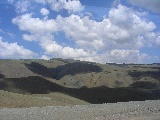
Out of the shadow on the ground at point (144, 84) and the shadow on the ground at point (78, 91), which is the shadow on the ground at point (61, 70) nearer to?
the shadow on the ground at point (144, 84)

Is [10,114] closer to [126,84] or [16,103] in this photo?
[16,103]

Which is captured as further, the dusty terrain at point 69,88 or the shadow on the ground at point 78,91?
the shadow on the ground at point 78,91

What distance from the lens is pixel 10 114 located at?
36.9 m

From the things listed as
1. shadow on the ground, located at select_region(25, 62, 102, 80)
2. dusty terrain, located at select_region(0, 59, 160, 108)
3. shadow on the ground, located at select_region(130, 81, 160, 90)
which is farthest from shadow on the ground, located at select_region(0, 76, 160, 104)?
shadow on the ground, located at select_region(25, 62, 102, 80)

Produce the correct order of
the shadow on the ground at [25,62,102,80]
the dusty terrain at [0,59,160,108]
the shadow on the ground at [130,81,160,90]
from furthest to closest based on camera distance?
the shadow on the ground at [25,62,102,80] → the shadow on the ground at [130,81,160,90] → the dusty terrain at [0,59,160,108]

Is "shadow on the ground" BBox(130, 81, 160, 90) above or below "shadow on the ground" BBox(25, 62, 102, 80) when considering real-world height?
below

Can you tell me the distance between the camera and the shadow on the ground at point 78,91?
68.9 m

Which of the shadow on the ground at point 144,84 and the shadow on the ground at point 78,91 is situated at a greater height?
the shadow on the ground at point 144,84

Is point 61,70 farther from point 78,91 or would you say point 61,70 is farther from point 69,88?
point 78,91

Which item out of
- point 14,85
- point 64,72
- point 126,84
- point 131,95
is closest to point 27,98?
point 14,85

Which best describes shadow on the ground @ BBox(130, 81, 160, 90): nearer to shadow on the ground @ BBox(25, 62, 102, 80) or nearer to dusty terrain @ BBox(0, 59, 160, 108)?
dusty terrain @ BBox(0, 59, 160, 108)

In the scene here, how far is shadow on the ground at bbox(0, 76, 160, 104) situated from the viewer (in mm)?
68938

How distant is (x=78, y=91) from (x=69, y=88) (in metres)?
3.94

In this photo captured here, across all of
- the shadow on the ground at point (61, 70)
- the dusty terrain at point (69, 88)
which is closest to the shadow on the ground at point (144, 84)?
Result: the dusty terrain at point (69, 88)
